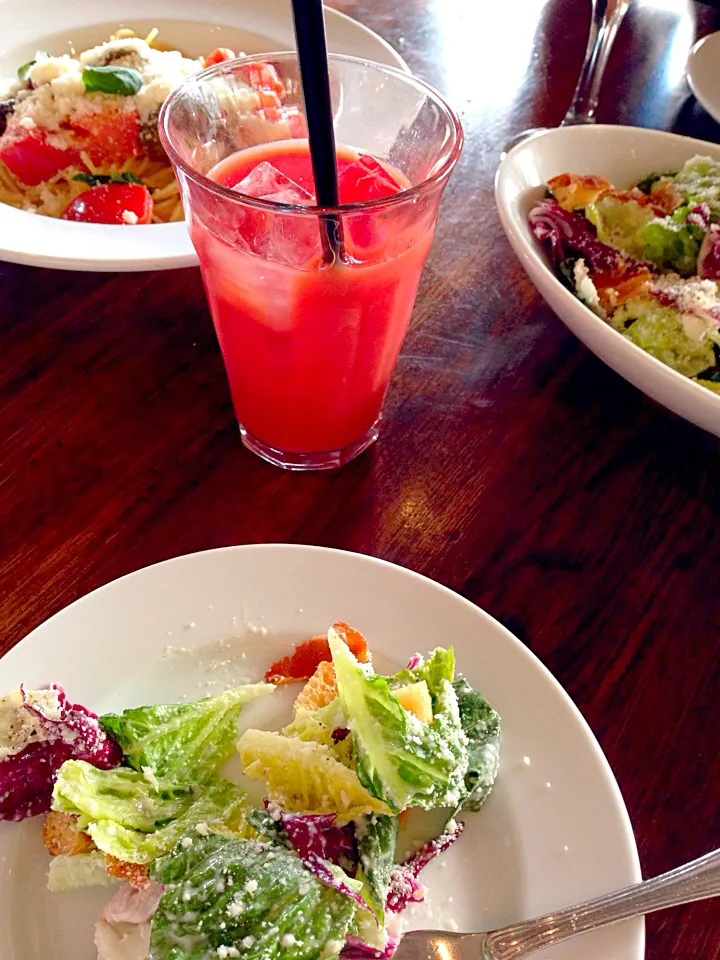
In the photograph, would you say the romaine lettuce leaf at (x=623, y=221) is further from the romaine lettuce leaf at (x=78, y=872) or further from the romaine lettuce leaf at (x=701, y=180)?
the romaine lettuce leaf at (x=78, y=872)

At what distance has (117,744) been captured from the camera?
0.80 metres

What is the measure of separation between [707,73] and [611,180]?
1.70ft

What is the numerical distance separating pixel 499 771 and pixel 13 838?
0.46 metres

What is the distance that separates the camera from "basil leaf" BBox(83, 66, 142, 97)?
5.55ft

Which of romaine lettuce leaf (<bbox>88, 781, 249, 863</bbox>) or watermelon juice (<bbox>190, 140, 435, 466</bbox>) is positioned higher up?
watermelon juice (<bbox>190, 140, 435, 466</bbox>)

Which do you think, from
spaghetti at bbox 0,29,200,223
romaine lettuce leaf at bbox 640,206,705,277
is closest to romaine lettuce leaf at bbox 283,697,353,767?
romaine lettuce leaf at bbox 640,206,705,277

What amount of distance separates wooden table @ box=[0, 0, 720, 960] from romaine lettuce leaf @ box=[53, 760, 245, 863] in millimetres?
244

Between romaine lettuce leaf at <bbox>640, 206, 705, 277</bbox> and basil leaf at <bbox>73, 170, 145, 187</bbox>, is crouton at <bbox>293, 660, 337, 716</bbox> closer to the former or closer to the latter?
romaine lettuce leaf at <bbox>640, 206, 705, 277</bbox>

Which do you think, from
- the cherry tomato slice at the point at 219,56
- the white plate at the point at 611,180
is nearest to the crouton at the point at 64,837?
the white plate at the point at 611,180

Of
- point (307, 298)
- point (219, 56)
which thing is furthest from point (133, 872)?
point (219, 56)

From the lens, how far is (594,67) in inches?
70.0

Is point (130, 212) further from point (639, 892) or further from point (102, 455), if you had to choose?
point (639, 892)

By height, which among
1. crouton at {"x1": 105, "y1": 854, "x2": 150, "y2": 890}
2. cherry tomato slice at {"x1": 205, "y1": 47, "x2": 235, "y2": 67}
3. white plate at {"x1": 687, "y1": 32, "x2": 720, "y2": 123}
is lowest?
crouton at {"x1": 105, "y1": 854, "x2": 150, "y2": 890}

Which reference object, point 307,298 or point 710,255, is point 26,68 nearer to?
point 307,298
